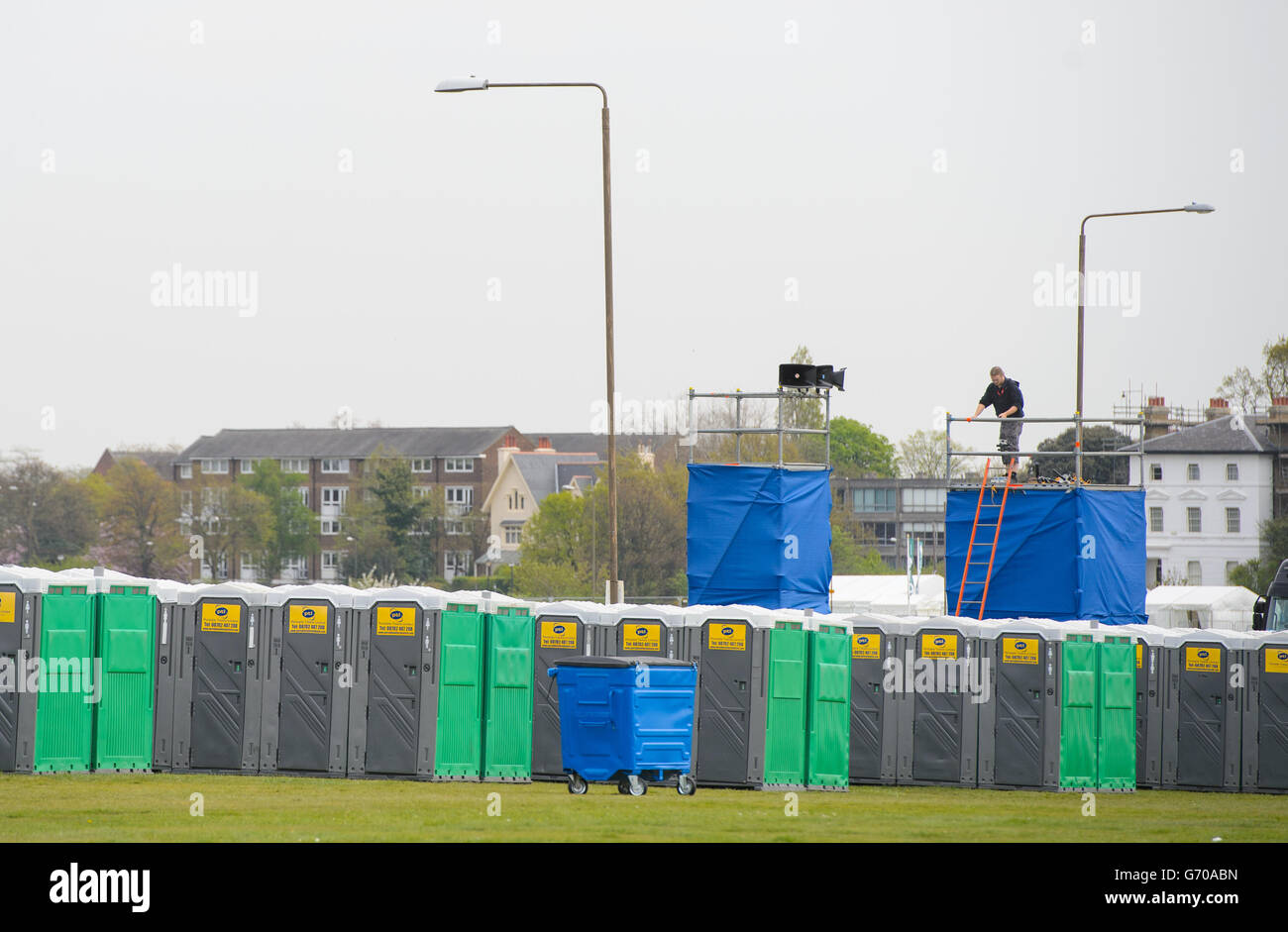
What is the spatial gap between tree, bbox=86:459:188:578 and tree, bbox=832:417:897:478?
45536 mm

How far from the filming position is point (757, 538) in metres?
21.6

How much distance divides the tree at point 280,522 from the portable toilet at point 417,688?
9129cm

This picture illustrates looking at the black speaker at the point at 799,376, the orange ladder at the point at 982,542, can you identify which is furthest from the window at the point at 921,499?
the black speaker at the point at 799,376

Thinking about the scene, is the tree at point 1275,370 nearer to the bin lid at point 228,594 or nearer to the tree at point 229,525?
the tree at point 229,525

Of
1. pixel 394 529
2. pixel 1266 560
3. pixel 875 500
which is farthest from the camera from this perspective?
pixel 875 500

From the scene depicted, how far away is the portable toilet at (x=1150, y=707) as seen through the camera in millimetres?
18969

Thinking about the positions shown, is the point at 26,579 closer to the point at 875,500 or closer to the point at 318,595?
the point at 318,595

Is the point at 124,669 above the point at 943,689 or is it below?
above

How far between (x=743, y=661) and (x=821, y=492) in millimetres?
6165

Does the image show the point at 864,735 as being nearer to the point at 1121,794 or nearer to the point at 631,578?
the point at 1121,794

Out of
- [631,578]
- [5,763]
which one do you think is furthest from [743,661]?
[631,578]

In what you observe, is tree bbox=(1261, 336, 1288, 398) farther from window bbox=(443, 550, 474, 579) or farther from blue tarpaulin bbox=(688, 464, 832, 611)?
blue tarpaulin bbox=(688, 464, 832, 611)

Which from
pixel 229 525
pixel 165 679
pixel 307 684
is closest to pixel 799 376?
pixel 307 684

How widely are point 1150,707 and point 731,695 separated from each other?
5.50m
